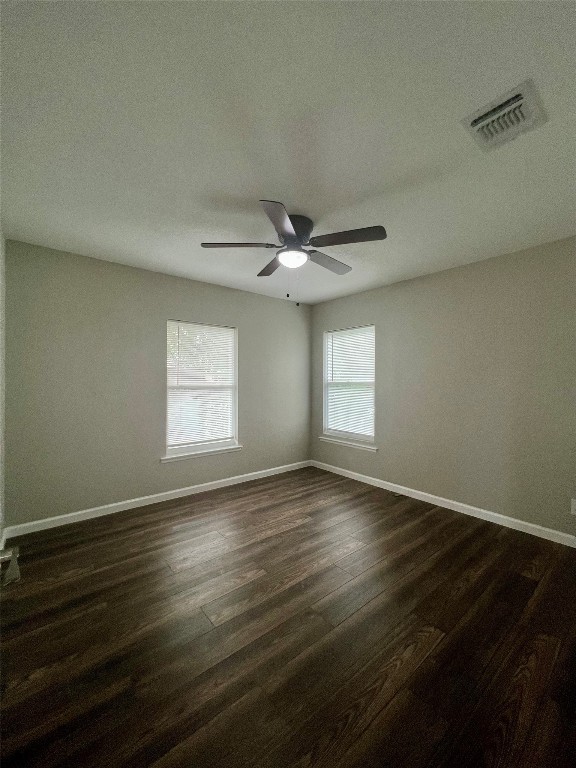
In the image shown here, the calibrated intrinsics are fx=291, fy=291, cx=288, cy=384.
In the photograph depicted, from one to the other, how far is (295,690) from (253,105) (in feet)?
8.47

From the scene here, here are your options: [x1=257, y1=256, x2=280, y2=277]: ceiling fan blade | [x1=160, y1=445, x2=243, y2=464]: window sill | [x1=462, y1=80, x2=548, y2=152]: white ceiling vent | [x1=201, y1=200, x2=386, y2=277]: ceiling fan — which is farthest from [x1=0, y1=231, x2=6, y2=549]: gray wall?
[x1=462, y1=80, x2=548, y2=152]: white ceiling vent

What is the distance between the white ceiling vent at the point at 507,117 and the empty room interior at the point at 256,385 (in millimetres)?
12

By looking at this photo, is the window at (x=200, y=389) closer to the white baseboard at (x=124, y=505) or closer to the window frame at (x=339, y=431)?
the white baseboard at (x=124, y=505)

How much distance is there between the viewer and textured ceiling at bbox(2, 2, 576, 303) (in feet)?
3.29

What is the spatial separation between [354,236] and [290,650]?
93.0 inches

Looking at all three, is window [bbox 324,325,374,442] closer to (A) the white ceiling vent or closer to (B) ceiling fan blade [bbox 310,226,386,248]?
(B) ceiling fan blade [bbox 310,226,386,248]

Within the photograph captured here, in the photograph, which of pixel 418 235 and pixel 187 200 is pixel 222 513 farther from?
pixel 418 235

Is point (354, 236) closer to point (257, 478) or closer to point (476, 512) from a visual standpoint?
point (476, 512)

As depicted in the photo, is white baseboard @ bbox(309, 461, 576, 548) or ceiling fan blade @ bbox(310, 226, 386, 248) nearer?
ceiling fan blade @ bbox(310, 226, 386, 248)

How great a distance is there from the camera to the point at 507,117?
1.35 metres

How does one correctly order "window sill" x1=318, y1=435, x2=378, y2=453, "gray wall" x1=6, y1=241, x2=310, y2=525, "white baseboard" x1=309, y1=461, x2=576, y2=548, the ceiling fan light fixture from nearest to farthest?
the ceiling fan light fixture, "white baseboard" x1=309, y1=461, x2=576, y2=548, "gray wall" x1=6, y1=241, x2=310, y2=525, "window sill" x1=318, y1=435, x2=378, y2=453

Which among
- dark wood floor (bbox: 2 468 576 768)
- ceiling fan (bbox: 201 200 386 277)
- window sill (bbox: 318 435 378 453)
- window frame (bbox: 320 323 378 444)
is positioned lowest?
dark wood floor (bbox: 2 468 576 768)

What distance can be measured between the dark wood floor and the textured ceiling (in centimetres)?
257

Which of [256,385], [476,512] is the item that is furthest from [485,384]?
[256,385]
